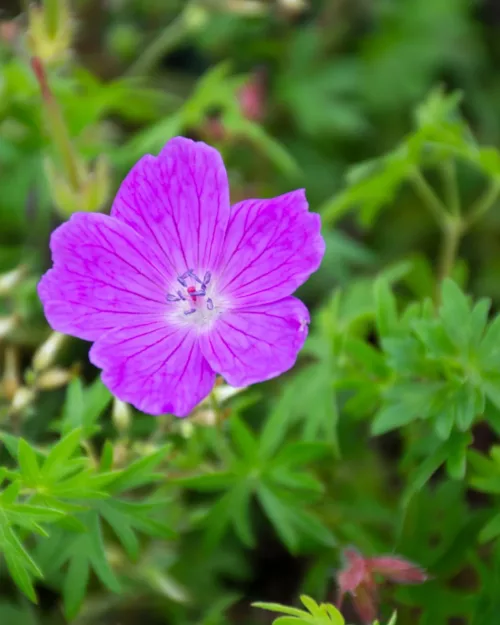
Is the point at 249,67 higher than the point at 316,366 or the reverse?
higher

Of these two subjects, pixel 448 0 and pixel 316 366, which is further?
pixel 448 0

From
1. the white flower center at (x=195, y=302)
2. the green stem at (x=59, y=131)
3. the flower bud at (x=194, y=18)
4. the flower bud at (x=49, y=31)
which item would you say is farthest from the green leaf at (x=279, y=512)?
the flower bud at (x=194, y=18)

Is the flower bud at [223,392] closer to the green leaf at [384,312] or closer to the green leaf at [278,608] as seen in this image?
the green leaf at [384,312]

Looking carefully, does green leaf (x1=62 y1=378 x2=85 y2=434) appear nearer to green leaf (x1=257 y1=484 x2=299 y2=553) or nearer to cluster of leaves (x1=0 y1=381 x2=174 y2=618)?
cluster of leaves (x1=0 y1=381 x2=174 y2=618)

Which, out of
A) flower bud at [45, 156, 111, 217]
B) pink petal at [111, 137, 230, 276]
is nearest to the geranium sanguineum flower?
pink petal at [111, 137, 230, 276]

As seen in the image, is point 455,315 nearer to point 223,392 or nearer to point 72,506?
point 223,392

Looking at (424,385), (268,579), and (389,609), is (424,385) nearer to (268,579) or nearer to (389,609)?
(389,609)

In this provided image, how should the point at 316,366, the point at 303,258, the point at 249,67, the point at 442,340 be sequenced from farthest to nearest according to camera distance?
the point at 249,67 < the point at 316,366 < the point at 442,340 < the point at 303,258

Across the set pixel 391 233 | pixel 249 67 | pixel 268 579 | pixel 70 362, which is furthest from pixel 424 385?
pixel 249 67
